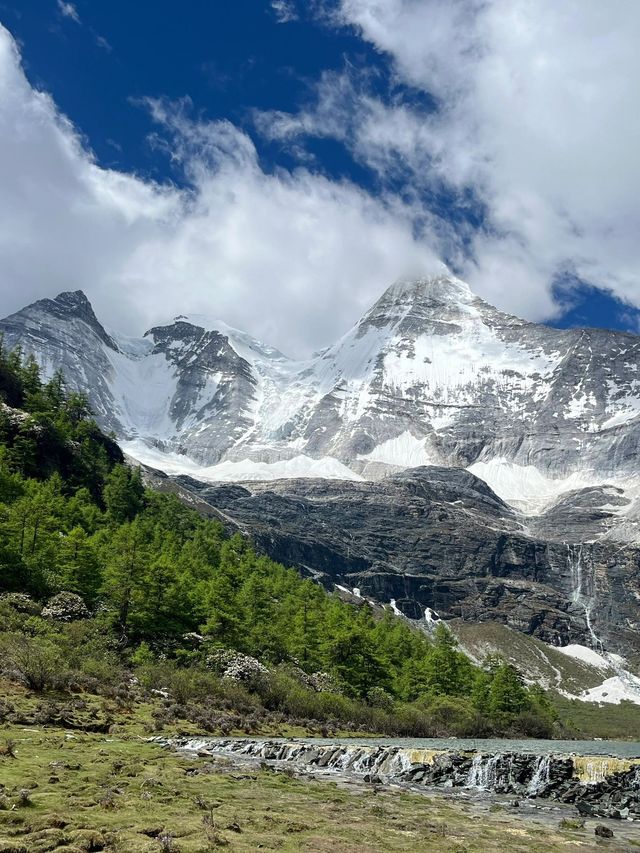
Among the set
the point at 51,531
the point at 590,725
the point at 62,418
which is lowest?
the point at 590,725

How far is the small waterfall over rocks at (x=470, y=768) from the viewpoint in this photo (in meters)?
29.5

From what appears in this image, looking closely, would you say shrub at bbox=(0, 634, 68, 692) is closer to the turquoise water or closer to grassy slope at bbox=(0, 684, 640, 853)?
grassy slope at bbox=(0, 684, 640, 853)

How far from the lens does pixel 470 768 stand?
32.8 meters

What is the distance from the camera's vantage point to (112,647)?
188 feet

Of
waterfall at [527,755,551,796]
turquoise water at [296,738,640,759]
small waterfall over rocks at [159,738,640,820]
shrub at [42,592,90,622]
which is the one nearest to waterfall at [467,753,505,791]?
small waterfall over rocks at [159,738,640,820]

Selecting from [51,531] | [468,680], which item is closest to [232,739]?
[51,531]

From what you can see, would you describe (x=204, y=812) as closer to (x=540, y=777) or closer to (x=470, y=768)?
(x=470, y=768)

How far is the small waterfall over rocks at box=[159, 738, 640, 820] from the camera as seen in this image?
29.5m

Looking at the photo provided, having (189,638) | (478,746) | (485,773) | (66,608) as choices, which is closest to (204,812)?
(485,773)

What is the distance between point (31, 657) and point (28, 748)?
674 inches

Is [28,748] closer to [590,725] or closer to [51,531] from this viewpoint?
[51,531]

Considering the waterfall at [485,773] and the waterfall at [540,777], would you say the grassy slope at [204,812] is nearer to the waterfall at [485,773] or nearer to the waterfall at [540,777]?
the waterfall at [540,777]

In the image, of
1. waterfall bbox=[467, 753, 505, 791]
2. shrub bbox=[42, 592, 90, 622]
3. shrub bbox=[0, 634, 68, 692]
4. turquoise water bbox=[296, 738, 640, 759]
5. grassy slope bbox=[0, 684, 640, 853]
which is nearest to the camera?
grassy slope bbox=[0, 684, 640, 853]

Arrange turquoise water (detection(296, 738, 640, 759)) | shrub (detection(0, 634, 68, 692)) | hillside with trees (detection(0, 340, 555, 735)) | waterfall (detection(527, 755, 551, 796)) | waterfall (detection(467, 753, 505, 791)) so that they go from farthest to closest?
1. hillside with trees (detection(0, 340, 555, 735))
2. turquoise water (detection(296, 738, 640, 759))
3. shrub (detection(0, 634, 68, 692))
4. waterfall (detection(467, 753, 505, 791))
5. waterfall (detection(527, 755, 551, 796))
